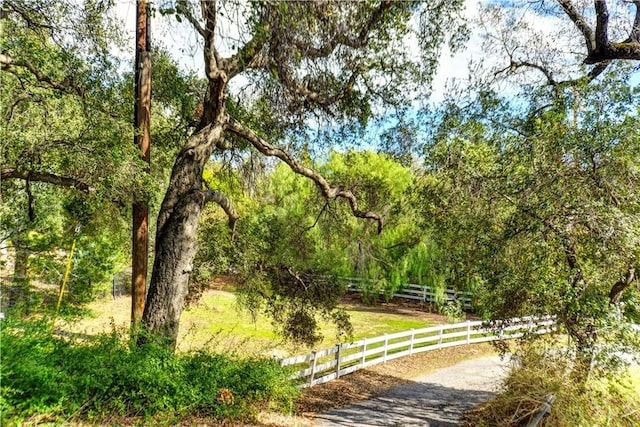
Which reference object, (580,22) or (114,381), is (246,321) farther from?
(580,22)

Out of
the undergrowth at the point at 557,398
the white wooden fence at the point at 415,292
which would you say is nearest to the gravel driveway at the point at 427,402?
the undergrowth at the point at 557,398

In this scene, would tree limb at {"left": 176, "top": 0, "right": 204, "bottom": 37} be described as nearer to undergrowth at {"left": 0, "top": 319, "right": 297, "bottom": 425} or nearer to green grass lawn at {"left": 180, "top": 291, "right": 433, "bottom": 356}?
undergrowth at {"left": 0, "top": 319, "right": 297, "bottom": 425}

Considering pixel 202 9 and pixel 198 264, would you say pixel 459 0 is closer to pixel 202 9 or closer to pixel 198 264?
pixel 202 9

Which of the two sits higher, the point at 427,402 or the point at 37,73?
the point at 37,73

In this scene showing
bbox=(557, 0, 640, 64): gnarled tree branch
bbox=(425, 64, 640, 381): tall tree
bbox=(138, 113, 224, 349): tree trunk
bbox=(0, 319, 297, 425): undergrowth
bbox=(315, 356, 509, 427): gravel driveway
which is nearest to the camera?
bbox=(0, 319, 297, 425): undergrowth

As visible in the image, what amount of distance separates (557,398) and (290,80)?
6577 millimetres

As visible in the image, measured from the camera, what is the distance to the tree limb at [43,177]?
6.24m

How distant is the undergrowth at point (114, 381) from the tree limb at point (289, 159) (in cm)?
394

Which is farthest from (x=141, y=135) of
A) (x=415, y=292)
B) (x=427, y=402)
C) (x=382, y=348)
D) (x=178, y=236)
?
(x=415, y=292)

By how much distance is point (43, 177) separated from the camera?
21.3 feet

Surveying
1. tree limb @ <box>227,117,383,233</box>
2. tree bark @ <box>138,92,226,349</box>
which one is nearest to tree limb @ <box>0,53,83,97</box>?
tree bark @ <box>138,92,226,349</box>

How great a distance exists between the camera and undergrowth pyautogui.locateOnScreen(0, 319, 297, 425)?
4066 millimetres

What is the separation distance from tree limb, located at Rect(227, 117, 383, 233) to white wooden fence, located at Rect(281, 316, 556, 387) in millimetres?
3526

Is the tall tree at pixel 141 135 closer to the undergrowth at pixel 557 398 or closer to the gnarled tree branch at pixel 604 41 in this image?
the undergrowth at pixel 557 398
